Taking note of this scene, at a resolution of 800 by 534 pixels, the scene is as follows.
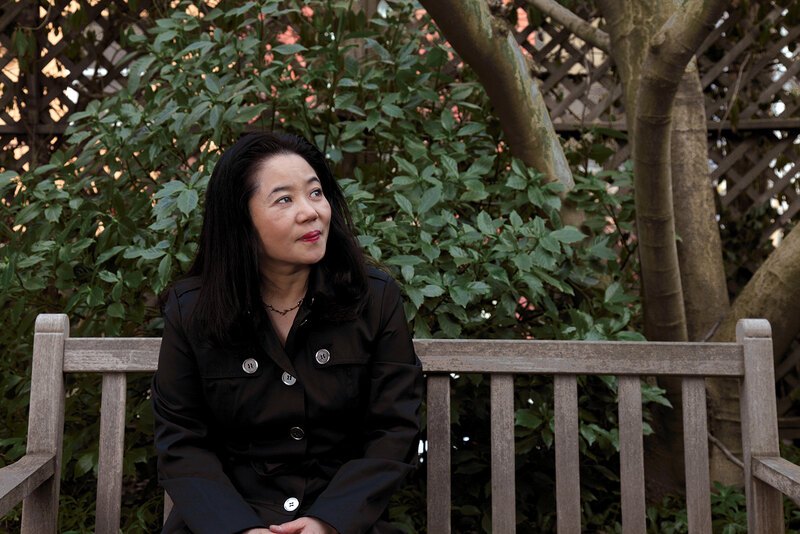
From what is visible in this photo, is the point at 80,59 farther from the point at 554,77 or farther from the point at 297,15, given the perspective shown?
the point at 554,77

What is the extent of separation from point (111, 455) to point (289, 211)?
0.86m

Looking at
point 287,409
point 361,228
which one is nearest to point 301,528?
point 287,409

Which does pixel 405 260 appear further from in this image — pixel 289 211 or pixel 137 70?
pixel 137 70

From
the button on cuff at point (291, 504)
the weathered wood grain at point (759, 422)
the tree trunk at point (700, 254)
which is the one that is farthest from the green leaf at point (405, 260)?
the tree trunk at point (700, 254)

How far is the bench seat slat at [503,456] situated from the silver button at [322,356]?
0.48 metres

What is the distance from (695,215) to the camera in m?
3.56

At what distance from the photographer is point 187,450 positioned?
6.69ft

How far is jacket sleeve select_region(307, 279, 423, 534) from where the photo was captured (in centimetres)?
196

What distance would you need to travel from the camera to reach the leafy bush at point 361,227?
2.71 metres

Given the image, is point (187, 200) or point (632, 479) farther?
point (187, 200)

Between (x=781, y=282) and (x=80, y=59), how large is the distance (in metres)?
3.04

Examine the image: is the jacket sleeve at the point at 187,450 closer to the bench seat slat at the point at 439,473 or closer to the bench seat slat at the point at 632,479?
the bench seat slat at the point at 439,473

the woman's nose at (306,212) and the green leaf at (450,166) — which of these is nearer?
the woman's nose at (306,212)

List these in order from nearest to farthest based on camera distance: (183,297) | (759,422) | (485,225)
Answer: (183,297) → (759,422) → (485,225)
